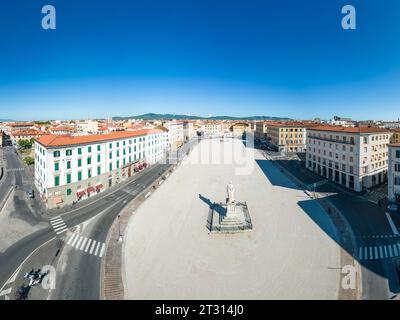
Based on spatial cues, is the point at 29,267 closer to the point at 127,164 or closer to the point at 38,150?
the point at 38,150

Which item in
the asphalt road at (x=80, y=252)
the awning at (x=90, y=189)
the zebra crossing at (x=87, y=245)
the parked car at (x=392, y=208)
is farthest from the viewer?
the awning at (x=90, y=189)

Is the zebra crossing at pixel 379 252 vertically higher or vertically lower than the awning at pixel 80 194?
lower

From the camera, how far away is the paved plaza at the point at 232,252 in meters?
24.0

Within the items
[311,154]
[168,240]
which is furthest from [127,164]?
[311,154]

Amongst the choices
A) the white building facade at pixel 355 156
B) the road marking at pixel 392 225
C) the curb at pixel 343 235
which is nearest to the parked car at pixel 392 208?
the road marking at pixel 392 225

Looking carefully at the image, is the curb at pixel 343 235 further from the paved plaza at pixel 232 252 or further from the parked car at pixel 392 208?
the parked car at pixel 392 208

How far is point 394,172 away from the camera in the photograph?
46.0 meters

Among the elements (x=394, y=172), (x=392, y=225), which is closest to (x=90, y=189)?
(x=392, y=225)

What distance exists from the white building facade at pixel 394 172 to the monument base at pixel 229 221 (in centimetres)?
2683

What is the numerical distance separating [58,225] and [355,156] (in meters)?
57.9

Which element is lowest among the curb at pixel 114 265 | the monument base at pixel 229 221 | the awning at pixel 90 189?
the curb at pixel 114 265
